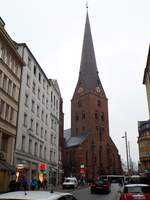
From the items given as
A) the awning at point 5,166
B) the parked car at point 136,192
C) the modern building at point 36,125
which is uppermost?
the modern building at point 36,125

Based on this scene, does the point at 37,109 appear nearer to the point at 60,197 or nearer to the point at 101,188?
the point at 101,188

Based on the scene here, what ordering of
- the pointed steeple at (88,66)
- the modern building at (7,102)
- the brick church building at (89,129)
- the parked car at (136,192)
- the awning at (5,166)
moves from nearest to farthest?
the parked car at (136,192), the awning at (5,166), the modern building at (7,102), the brick church building at (89,129), the pointed steeple at (88,66)

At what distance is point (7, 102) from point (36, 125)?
1185 centimetres

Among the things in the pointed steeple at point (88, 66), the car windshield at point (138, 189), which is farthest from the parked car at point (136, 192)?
the pointed steeple at point (88, 66)

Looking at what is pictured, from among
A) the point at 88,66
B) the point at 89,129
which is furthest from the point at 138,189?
the point at 88,66

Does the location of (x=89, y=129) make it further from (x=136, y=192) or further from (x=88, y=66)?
(x=136, y=192)

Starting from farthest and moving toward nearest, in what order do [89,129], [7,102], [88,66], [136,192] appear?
[88,66], [89,129], [7,102], [136,192]

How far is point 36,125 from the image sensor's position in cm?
4128

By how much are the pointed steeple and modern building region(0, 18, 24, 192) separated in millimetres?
65416

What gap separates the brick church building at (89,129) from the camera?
273 feet

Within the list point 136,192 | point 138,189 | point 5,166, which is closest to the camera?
point 136,192

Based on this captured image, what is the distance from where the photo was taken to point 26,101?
37.2 metres

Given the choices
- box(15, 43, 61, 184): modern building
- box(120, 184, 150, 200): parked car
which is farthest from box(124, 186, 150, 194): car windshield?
box(15, 43, 61, 184): modern building

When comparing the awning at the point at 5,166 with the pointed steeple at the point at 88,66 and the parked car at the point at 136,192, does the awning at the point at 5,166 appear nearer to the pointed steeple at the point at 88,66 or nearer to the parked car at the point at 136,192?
the parked car at the point at 136,192
